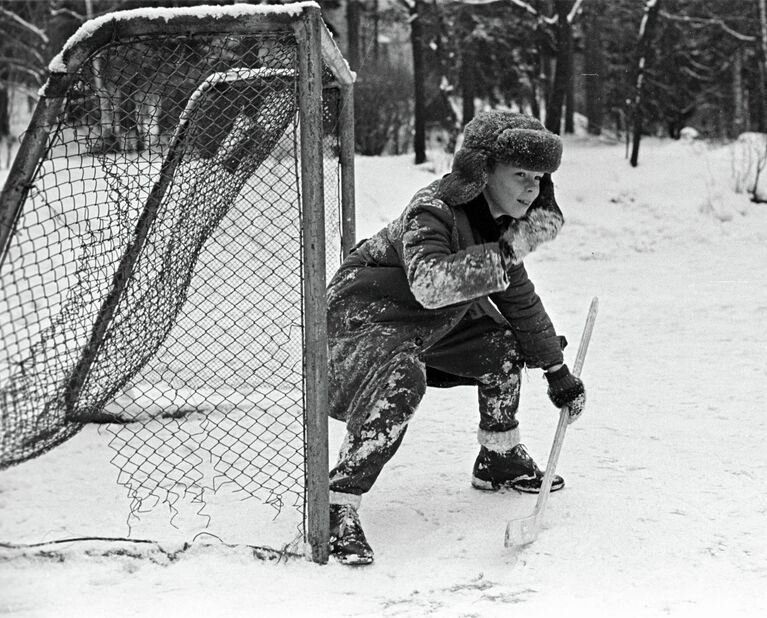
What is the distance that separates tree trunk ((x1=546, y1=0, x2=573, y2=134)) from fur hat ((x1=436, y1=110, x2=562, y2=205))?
35.5ft

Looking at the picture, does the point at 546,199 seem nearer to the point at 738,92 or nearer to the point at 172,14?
the point at 172,14

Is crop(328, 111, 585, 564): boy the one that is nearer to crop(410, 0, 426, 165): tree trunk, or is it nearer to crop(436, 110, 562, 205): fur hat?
crop(436, 110, 562, 205): fur hat

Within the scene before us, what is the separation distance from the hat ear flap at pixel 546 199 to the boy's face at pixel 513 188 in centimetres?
4

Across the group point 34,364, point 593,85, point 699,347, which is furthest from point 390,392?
point 593,85

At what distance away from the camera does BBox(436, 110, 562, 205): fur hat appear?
9.91 feet

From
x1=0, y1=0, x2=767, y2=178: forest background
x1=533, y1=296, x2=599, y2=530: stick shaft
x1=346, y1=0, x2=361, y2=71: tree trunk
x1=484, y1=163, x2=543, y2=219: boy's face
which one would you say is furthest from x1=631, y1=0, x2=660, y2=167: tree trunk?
x1=484, y1=163, x2=543, y2=219: boy's face

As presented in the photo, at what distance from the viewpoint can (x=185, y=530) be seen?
10.6 ft

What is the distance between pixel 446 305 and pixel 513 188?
480mm

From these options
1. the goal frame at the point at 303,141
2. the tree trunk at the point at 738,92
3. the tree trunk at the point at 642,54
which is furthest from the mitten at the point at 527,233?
the tree trunk at the point at 738,92

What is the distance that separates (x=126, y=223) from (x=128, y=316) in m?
0.39

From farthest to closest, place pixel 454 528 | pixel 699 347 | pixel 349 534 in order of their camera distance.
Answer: pixel 699 347, pixel 454 528, pixel 349 534

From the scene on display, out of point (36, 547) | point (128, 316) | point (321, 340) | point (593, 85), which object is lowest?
point (593, 85)

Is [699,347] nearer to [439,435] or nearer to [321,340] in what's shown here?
[439,435]

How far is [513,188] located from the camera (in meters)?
3.13
